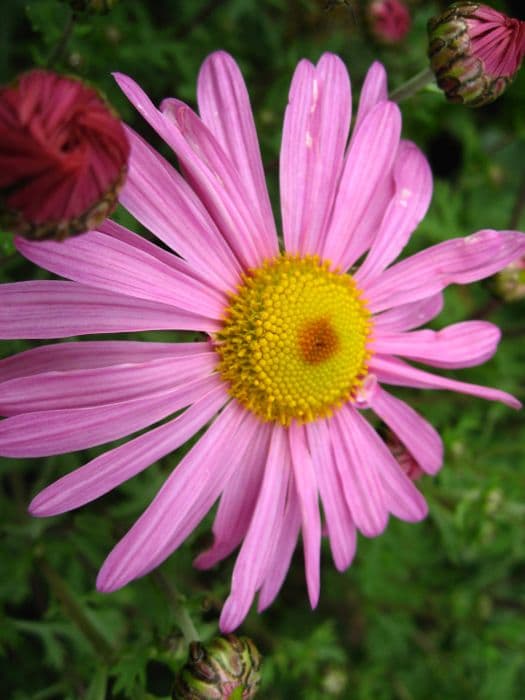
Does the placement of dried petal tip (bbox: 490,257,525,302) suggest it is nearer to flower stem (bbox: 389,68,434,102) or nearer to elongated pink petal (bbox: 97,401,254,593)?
flower stem (bbox: 389,68,434,102)

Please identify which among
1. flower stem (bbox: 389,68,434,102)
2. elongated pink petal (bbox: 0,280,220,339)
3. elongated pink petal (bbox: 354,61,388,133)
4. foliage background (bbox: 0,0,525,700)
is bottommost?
Result: foliage background (bbox: 0,0,525,700)

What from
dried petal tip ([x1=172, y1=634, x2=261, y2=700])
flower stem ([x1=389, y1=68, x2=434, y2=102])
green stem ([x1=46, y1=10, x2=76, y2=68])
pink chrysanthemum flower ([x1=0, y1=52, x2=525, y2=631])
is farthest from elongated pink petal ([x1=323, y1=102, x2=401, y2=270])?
dried petal tip ([x1=172, y1=634, x2=261, y2=700])

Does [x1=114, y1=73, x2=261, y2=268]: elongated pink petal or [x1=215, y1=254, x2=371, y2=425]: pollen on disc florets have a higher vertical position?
[x1=114, y1=73, x2=261, y2=268]: elongated pink petal

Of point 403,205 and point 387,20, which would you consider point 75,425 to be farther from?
point 387,20

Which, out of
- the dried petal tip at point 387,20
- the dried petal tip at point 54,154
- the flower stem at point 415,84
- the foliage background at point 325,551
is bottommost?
the foliage background at point 325,551

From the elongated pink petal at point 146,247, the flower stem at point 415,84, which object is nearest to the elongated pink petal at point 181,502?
the elongated pink petal at point 146,247

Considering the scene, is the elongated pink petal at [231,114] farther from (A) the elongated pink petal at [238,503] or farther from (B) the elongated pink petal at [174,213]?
(A) the elongated pink petal at [238,503]

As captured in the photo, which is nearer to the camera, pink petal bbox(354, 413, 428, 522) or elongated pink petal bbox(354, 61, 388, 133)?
elongated pink petal bbox(354, 61, 388, 133)
